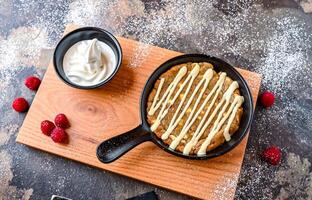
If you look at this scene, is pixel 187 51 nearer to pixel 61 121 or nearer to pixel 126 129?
pixel 126 129

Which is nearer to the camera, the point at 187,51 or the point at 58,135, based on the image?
the point at 58,135

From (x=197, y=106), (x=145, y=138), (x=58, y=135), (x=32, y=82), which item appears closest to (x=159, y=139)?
(x=145, y=138)

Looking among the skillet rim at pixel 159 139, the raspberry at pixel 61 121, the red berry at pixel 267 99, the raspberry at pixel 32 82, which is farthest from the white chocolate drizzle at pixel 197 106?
the raspberry at pixel 32 82

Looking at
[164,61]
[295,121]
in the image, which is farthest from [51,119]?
[295,121]

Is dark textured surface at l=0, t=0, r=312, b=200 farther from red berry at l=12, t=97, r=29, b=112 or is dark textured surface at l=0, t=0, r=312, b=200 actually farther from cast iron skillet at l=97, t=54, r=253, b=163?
cast iron skillet at l=97, t=54, r=253, b=163

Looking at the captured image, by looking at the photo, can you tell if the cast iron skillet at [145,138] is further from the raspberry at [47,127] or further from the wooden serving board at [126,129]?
the raspberry at [47,127]
